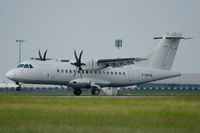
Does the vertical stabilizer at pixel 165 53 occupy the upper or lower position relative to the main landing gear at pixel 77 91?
upper

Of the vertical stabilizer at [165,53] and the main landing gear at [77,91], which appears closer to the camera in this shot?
the main landing gear at [77,91]

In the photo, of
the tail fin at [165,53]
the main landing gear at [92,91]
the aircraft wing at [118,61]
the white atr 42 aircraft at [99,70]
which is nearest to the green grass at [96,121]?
the white atr 42 aircraft at [99,70]

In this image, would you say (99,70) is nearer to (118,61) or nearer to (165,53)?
(118,61)

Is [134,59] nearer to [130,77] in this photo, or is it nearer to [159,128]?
[130,77]

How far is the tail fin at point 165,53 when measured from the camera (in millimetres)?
74688

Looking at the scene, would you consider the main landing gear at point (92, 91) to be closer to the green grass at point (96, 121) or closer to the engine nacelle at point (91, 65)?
the engine nacelle at point (91, 65)

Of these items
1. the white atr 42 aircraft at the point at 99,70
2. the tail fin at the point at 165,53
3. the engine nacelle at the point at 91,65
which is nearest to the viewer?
the white atr 42 aircraft at the point at 99,70

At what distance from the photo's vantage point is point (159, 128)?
88.2ft

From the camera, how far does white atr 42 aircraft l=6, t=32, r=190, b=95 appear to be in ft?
221

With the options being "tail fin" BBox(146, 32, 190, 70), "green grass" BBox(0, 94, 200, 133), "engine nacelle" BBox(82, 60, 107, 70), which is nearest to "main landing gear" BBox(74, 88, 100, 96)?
"engine nacelle" BBox(82, 60, 107, 70)

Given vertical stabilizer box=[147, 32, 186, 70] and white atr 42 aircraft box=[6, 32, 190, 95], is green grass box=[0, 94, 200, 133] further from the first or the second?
vertical stabilizer box=[147, 32, 186, 70]

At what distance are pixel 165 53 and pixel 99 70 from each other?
8915 mm

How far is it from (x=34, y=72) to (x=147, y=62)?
46.5ft

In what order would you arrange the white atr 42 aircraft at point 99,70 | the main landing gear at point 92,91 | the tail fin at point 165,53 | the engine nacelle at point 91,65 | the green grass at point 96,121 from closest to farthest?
the green grass at point 96,121 < the white atr 42 aircraft at point 99,70 < the main landing gear at point 92,91 < the engine nacelle at point 91,65 < the tail fin at point 165,53
